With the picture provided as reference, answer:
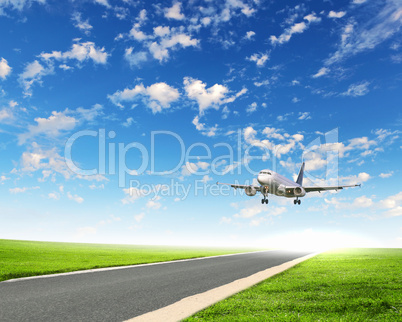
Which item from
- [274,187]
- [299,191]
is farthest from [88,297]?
[299,191]

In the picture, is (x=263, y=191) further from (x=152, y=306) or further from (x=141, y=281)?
(x=152, y=306)

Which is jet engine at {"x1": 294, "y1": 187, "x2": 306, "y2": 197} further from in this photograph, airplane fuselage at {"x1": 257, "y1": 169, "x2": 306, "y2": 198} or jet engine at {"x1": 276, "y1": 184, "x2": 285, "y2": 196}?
jet engine at {"x1": 276, "y1": 184, "x2": 285, "y2": 196}

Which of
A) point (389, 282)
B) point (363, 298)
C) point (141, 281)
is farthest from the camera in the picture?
point (141, 281)

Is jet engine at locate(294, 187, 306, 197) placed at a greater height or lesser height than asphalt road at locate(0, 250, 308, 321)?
greater

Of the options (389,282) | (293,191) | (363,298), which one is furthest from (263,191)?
(363,298)

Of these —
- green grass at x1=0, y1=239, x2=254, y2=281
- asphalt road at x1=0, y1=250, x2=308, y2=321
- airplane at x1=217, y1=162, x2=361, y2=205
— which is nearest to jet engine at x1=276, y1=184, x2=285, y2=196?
airplane at x1=217, y1=162, x2=361, y2=205

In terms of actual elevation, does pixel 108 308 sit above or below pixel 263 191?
below

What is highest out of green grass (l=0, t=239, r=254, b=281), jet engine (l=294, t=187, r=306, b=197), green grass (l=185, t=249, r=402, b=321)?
jet engine (l=294, t=187, r=306, b=197)

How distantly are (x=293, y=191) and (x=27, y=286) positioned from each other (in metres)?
44.5

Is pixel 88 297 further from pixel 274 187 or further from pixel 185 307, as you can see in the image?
pixel 274 187

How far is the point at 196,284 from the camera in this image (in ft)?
32.1

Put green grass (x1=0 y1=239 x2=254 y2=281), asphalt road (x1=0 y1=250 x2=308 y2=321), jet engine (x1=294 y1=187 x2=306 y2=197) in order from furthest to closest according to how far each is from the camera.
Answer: jet engine (x1=294 y1=187 x2=306 y2=197)
green grass (x1=0 y1=239 x2=254 y2=281)
asphalt road (x1=0 y1=250 x2=308 y2=321)

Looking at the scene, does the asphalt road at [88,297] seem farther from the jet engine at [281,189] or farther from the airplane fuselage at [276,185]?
the jet engine at [281,189]

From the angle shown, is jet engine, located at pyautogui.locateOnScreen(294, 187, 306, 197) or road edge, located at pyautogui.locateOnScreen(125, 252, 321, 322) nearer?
road edge, located at pyautogui.locateOnScreen(125, 252, 321, 322)
